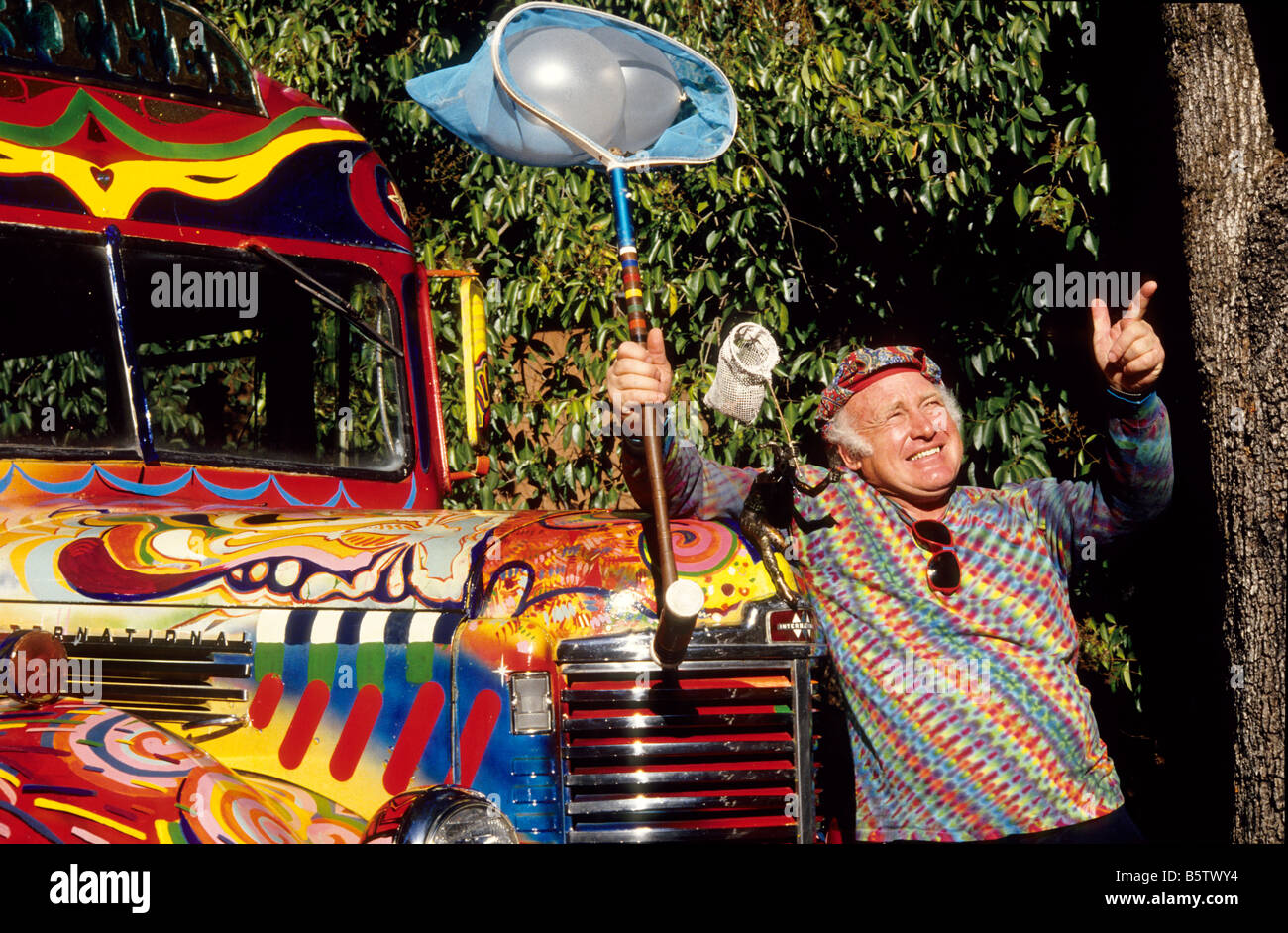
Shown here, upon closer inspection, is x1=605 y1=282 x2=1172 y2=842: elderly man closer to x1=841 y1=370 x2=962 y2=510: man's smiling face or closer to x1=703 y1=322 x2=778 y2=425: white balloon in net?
x1=841 y1=370 x2=962 y2=510: man's smiling face

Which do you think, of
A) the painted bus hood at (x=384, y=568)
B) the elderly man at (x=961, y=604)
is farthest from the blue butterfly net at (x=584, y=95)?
the painted bus hood at (x=384, y=568)

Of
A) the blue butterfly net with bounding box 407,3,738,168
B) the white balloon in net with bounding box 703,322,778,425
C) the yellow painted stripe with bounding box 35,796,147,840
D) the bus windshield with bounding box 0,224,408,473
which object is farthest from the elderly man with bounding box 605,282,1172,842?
the yellow painted stripe with bounding box 35,796,147,840

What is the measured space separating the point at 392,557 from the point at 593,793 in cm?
67

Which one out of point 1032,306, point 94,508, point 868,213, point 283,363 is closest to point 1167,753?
point 1032,306

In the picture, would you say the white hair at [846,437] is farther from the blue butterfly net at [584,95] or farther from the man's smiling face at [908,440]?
the blue butterfly net at [584,95]

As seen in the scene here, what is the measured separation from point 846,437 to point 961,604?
24.7 inches

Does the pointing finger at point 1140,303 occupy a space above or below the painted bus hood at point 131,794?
above

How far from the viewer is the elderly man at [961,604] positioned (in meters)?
2.91

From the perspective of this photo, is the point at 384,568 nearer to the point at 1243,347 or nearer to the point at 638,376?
the point at 638,376

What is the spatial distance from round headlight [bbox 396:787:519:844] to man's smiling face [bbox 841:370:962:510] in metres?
1.44

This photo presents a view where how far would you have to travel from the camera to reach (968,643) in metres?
3.01

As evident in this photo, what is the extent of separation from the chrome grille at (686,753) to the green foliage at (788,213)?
105 inches

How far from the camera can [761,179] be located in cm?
570

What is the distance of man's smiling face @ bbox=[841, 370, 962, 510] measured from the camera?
3.27 meters
